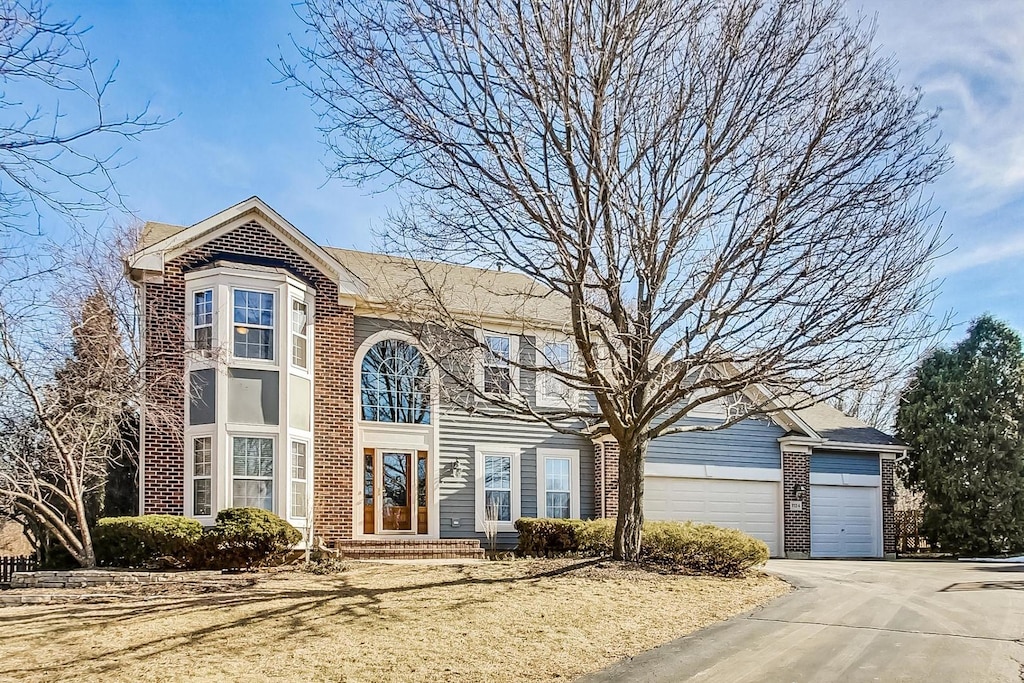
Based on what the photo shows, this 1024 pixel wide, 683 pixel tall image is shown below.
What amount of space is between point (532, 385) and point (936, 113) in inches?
425

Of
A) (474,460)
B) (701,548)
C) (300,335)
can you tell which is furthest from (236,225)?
(701,548)

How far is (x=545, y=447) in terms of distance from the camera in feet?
69.9

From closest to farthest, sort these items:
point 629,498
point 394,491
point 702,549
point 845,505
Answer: point 629,498, point 702,549, point 394,491, point 845,505

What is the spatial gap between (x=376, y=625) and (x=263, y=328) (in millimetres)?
8286

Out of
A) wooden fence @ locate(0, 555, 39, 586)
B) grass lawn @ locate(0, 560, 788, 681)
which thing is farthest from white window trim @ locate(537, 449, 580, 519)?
wooden fence @ locate(0, 555, 39, 586)

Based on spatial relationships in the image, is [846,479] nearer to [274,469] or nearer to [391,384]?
[391,384]

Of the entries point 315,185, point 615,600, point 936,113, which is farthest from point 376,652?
point 936,113

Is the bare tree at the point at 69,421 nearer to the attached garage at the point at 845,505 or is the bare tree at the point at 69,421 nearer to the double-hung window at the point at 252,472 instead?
the double-hung window at the point at 252,472

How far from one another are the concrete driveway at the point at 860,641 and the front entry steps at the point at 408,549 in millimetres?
7072

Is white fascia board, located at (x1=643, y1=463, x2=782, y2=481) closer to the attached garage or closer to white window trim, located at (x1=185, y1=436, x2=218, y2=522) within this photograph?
the attached garage

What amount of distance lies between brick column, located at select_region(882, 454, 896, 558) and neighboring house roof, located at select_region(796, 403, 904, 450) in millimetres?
654

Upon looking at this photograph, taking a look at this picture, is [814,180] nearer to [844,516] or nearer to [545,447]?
[545,447]

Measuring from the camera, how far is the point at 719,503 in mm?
22609

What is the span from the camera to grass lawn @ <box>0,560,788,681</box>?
898 centimetres
